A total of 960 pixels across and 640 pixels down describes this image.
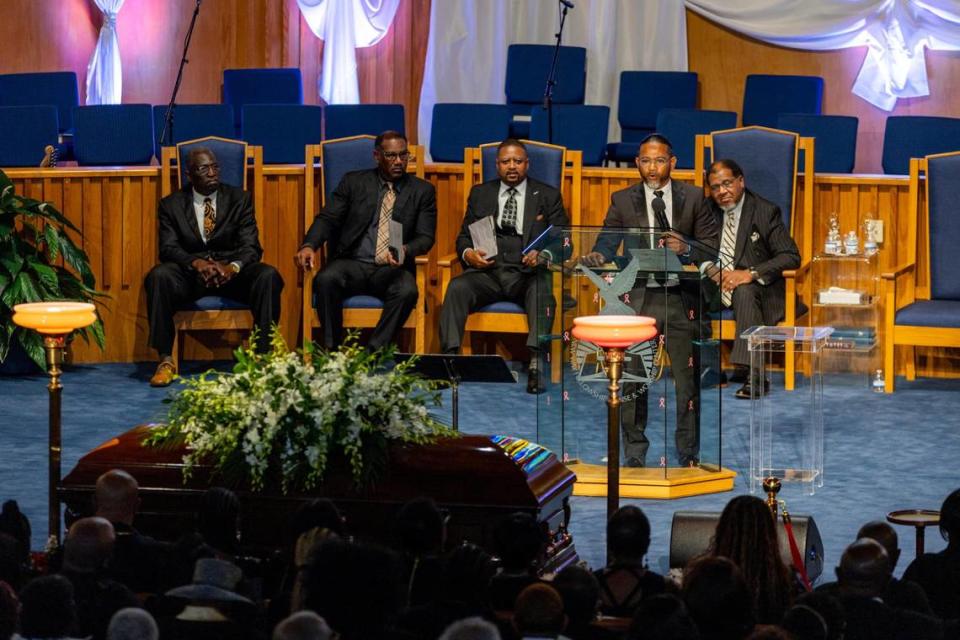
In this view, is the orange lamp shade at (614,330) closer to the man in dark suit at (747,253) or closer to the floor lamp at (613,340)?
the floor lamp at (613,340)

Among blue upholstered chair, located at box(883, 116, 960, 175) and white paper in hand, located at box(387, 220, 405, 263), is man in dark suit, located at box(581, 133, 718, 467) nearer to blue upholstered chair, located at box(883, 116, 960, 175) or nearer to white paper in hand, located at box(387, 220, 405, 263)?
white paper in hand, located at box(387, 220, 405, 263)

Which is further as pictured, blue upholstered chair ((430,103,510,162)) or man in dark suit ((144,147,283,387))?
blue upholstered chair ((430,103,510,162))

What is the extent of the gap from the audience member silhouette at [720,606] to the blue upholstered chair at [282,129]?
21.2 feet

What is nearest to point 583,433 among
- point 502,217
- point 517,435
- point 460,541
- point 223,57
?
point 517,435

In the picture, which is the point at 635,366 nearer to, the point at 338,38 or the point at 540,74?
the point at 540,74

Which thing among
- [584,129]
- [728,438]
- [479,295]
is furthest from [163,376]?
[584,129]

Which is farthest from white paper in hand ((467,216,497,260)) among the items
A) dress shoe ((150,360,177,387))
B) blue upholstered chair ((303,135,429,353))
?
dress shoe ((150,360,177,387))

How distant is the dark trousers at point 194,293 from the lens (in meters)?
7.20

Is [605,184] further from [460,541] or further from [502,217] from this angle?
[460,541]

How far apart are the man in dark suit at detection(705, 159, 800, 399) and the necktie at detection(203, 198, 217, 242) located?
2.38m

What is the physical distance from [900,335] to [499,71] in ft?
14.8

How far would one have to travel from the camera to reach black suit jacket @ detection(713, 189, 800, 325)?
7.03m

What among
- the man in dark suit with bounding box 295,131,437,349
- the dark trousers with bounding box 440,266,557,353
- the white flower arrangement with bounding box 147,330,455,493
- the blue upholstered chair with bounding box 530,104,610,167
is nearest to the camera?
the white flower arrangement with bounding box 147,330,455,493

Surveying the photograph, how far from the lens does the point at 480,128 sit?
8977 mm
